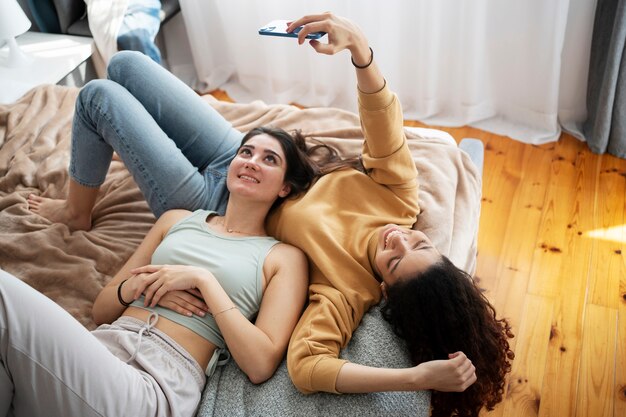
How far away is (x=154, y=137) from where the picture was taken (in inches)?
67.9

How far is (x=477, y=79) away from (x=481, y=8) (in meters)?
0.31

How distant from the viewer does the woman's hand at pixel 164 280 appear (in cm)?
143

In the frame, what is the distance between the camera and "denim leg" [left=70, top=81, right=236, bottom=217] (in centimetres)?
170

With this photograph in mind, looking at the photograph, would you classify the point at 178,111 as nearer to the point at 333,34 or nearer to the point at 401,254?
the point at 333,34

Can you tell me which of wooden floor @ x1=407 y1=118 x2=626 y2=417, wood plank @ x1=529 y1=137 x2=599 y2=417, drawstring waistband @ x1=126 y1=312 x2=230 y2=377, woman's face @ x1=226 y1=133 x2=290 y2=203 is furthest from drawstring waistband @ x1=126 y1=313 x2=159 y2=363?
wood plank @ x1=529 y1=137 x2=599 y2=417

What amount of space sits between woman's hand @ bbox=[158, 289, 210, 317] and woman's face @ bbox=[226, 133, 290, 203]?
29 centimetres

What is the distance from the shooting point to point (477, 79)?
110 inches

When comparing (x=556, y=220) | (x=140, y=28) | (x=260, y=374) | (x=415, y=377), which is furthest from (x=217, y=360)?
(x=140, y=28)

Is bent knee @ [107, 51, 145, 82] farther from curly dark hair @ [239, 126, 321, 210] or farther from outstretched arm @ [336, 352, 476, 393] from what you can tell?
outstretched arm @ [336, 352, 476, 393]

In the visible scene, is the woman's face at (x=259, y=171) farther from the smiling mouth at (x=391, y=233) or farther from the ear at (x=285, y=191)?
the smiling mouth at (x=391, y=233)

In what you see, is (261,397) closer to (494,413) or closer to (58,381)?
(58,381)

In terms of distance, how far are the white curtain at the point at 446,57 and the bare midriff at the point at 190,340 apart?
183 centimetres

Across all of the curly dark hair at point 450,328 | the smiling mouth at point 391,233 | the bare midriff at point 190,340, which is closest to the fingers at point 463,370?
the curly dark hair at point 450,328

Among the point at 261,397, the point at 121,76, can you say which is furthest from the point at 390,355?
the point at 121,76
